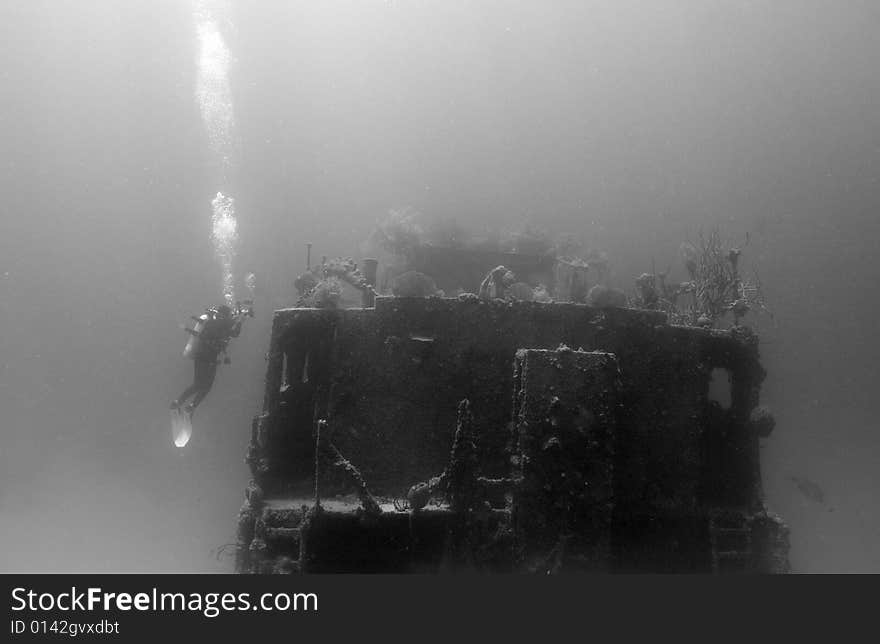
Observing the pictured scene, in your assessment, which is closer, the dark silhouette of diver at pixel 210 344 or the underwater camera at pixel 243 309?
the underwater camera at pixel 243 309

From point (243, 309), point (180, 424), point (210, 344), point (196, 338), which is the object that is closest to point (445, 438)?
point (243, 309)

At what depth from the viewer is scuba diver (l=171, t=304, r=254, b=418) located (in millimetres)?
15789

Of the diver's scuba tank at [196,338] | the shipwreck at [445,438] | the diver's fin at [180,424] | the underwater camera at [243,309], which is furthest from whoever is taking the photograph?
the diver's fin at [180,424]

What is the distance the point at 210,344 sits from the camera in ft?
52.0

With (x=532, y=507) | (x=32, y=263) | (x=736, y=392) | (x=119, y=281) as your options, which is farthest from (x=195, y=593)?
(x=32, y=263)

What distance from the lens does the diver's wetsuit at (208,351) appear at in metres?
15.8

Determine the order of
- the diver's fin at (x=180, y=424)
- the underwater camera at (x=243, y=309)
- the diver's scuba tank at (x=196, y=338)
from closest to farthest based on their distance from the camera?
the underwater camera at (x=243, y=309) < the diver's scuba tank at (x=196, y=338) < the diver's fin at (x=180, y=424)

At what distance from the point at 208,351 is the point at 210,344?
0.21m

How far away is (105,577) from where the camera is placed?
7238mm

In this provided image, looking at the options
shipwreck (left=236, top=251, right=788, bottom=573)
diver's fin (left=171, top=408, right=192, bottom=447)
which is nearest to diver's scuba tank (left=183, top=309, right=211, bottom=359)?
diver's fin (left=171, top=408, right=192, bottom=447)

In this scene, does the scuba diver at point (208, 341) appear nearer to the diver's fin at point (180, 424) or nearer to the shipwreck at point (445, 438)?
the diver's fin at point (180, 424)

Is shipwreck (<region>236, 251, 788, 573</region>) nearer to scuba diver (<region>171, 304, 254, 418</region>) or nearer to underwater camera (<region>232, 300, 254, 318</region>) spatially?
underwater camera (<region>232, 300, 254, 318</region>)

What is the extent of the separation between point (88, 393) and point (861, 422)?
15352 centimetres

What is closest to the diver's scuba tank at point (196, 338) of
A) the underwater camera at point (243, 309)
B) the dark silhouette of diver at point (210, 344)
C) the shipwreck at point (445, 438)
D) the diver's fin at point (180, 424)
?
the dark silhouette of diver at point (210, 344)
